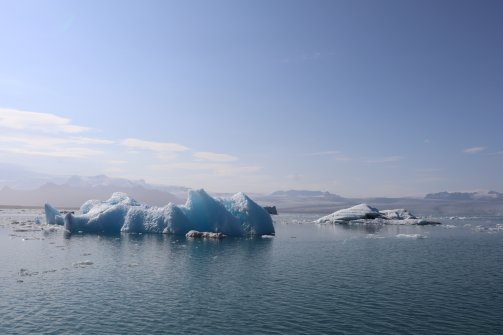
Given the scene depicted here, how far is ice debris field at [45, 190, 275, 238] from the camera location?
57906 millimetres

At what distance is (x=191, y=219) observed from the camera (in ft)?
A: 197

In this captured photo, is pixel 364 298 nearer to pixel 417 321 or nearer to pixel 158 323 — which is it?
pixel 417 321

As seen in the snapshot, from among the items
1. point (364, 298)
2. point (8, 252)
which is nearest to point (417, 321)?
point (364, 298)

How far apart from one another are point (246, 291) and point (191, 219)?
117 ft

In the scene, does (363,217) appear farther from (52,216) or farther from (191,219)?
(52,216)

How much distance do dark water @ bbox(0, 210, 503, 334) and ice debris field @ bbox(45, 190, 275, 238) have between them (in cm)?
1310

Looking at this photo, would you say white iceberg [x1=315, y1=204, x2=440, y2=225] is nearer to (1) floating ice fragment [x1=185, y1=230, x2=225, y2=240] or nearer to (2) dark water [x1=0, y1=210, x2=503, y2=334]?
(1) floating ice fragment [x1=185, y1=230, x2=225, y2=240]

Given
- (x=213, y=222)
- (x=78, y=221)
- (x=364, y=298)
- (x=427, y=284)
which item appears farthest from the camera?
(x=78, y=221)

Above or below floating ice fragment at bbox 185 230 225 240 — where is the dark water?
below

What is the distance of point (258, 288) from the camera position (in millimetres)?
26406

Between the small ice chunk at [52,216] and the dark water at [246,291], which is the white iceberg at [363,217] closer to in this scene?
the dark water at [246,291]

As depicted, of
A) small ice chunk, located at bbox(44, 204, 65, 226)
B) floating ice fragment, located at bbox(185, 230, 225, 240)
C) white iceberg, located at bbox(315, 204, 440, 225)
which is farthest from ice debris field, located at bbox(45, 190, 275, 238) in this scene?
white iceberg, located at bbox(315, 204, 440, 225)

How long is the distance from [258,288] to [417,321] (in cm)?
1033

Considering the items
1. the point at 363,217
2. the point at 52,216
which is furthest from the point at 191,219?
the point at 363,217
